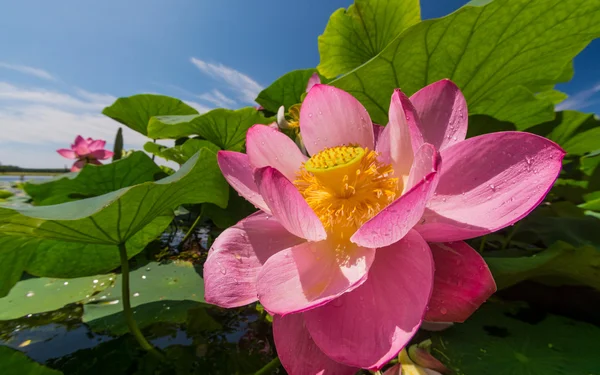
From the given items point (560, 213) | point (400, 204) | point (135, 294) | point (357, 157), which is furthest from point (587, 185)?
point (135, 294)

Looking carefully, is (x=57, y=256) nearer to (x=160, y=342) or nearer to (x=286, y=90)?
(x=160, y=342)

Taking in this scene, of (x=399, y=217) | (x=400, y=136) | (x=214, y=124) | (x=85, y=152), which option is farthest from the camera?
(x=85, y=152)

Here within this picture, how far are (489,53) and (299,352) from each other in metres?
0.68

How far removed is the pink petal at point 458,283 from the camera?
414mm

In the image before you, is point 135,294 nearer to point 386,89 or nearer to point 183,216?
point 386,89

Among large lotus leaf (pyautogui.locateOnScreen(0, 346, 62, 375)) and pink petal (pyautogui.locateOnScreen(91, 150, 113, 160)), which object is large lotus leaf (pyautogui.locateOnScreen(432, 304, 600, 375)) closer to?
large lotus leaf (pyautogui.locateOnScreen(0, 346, 62, 375))

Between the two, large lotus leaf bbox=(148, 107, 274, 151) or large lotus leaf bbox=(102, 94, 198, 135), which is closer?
large lotus leaf bbox=(148, 107, 274, 151)

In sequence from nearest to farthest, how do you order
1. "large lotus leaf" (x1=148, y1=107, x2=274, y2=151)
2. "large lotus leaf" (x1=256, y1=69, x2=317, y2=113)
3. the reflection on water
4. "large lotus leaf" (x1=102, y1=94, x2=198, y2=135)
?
the reflection on water
"large lotus leaf" (x1=148, y1=107, x2=274, y2=151)
"large lotus leaf" (x1=256, y1=69, x2=317, y2=113)
"large lotus leaf" (x1=102, y1=94, x2=198, y2=135)

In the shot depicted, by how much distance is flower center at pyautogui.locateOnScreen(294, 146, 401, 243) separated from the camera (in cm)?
55

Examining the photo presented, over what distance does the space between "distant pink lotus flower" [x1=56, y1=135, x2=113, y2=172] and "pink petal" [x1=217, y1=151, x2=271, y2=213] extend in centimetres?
259

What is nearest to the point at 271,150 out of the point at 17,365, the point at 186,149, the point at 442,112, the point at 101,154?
the point at 442,112

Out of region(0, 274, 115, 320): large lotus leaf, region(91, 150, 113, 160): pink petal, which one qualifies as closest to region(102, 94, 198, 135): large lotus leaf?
region(0, 274, 115, 320): large lotus leaf

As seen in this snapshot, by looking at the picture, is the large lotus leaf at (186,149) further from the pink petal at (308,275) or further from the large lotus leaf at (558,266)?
the large lotus leaf at (558,266)

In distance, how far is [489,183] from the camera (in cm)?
43
